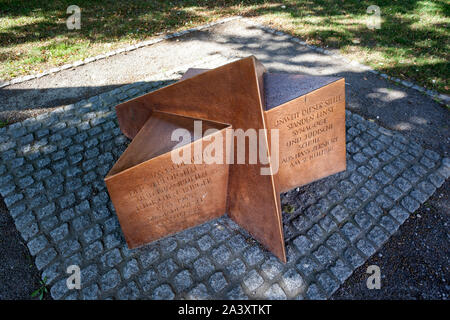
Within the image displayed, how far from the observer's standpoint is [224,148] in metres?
3.22

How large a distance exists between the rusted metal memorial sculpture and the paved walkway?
0.89 feet

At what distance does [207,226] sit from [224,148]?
105 centimetres

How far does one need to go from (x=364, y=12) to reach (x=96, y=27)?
7550mm

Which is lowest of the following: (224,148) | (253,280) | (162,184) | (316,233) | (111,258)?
(253,280)

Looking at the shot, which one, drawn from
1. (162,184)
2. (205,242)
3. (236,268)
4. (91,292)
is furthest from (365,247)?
(91,292)

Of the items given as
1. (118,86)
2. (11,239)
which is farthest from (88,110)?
(11,239)

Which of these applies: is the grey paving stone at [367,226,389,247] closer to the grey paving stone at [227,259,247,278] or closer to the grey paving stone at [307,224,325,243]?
the grey paving stone at [307,224,325,243]

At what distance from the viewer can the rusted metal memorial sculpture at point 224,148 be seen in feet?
9.80

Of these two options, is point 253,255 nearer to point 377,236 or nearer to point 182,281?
point 182,281

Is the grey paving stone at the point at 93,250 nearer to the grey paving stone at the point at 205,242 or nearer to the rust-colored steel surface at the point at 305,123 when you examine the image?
the grey paving stone at the point at 205,242

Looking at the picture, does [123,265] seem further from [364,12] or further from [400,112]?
[364,12]

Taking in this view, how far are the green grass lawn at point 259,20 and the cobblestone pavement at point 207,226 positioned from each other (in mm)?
2604

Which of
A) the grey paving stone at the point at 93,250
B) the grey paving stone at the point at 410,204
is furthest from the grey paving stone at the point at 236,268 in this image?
the grey paving stone at the point at 410,204

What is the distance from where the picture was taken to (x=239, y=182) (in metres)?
3.39
